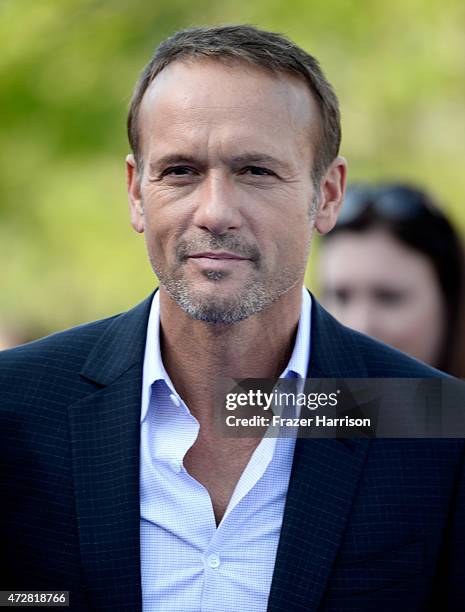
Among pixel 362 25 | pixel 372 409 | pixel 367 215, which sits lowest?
pixel 372 409

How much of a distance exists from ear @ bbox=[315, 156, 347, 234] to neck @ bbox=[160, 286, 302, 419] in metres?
0.24

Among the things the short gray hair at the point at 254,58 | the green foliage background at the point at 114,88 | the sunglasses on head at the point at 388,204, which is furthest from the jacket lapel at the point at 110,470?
the green foliage background at the point at 114,88

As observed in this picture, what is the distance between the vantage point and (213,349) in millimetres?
3258

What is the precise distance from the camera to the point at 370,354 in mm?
3383

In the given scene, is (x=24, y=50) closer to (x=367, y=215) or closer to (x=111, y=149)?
(x=111, y=149)

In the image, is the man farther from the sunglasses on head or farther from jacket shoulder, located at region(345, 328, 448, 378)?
the sunglasses on head

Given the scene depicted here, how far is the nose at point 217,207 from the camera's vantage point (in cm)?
302

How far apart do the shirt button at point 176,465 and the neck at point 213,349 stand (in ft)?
0.58

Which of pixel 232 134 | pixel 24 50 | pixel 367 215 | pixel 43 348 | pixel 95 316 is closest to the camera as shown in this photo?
pixel 232 134

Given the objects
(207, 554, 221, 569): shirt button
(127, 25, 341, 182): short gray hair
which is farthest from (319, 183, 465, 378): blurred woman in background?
(207, 554, 221, 569): shirt button

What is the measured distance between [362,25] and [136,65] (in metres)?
1.54

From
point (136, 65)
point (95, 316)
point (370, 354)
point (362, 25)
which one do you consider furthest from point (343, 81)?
point (370, 354)

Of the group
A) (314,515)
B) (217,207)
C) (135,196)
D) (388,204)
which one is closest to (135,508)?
(314,515)

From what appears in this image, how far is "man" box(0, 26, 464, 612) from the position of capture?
2979mm
